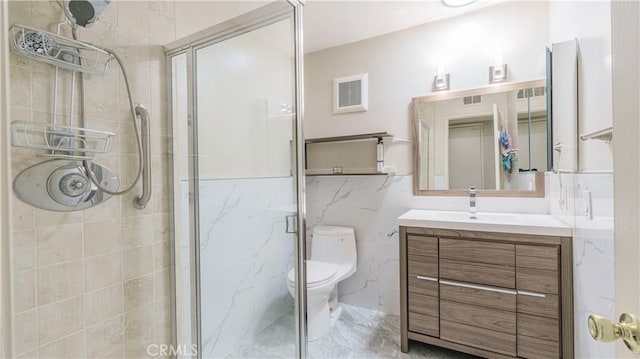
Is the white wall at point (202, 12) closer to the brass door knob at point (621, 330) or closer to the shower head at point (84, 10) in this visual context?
the shower head at point (84, 10)

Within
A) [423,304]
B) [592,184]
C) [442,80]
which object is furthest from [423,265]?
[442,80]

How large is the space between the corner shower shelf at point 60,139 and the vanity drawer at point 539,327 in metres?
2.18

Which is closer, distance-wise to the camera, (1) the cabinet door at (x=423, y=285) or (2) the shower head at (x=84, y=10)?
(2) the shower head at (x=84, y=10)

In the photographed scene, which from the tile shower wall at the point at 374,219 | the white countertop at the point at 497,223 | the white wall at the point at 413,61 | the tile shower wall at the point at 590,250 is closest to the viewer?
the tile shower wall at the point at 590,250

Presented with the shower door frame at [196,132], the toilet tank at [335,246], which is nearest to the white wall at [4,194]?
the shower door frame at [196,132]

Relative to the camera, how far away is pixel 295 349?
154 cm

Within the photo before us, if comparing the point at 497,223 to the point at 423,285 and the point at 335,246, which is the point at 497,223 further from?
the point at 335,246

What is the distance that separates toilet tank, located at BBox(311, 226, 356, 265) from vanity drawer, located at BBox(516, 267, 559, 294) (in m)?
1.15

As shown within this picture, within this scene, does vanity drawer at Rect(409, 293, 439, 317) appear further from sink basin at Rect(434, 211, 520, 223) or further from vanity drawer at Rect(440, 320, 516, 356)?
sink basin at Rect(434, 211, 520, 223)

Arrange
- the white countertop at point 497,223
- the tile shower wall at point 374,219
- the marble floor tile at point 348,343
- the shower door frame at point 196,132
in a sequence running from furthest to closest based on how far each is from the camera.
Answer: the tile shower wall at point 374,219 → the marble floor tile at point 348,343 → the white countertop at point 497,223 → the shower door frame at point 196,132

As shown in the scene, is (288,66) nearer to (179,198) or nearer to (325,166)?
(179,198)

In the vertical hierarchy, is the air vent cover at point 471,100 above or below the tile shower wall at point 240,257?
above

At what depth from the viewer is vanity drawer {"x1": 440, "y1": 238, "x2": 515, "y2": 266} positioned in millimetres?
1612

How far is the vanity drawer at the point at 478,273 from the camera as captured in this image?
1.61 m
